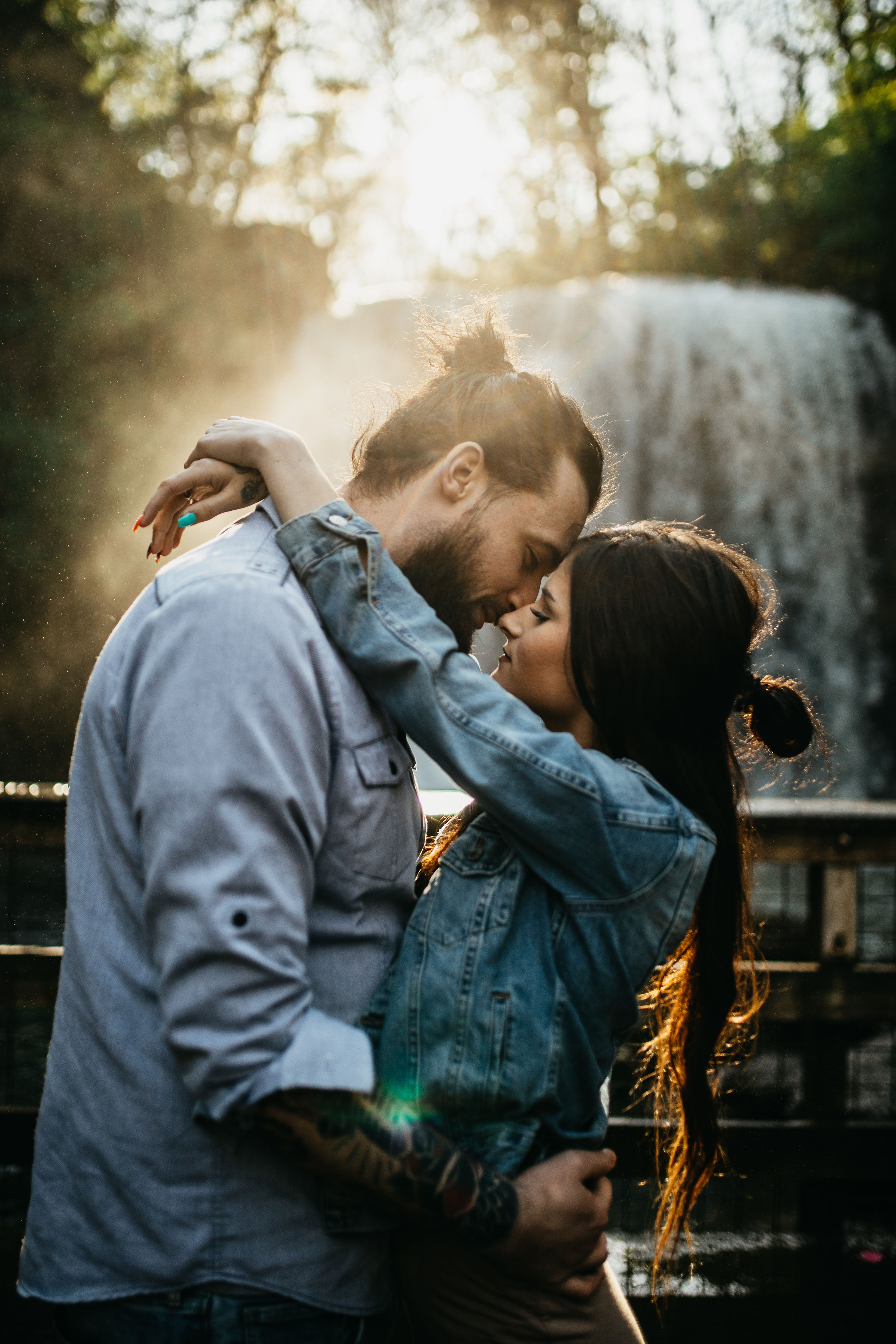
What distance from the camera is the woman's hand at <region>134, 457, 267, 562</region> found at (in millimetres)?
1529

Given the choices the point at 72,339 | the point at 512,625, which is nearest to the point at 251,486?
the point at 512,625

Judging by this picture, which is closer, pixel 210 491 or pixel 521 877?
pixel 521 877

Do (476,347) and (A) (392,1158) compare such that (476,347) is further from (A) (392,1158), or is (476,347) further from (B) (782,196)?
(B) (782,196)

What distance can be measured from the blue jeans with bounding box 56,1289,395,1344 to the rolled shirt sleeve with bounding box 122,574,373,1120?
242 millimetres

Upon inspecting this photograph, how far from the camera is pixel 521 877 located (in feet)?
4.45

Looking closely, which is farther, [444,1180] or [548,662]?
[548,662]

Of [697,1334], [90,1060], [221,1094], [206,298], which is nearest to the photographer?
[221,1094]

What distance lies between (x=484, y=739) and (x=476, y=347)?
92cm

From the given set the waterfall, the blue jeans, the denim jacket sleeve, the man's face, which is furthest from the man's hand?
the waterfall

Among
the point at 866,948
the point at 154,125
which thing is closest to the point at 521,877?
the point at 866,948

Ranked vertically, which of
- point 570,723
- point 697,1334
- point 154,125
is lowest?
point 697,1334

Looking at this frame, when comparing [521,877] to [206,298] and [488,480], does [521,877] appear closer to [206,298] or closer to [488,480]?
[488,480]

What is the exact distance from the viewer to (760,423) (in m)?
11.2

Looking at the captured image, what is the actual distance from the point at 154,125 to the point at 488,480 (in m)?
12.8
